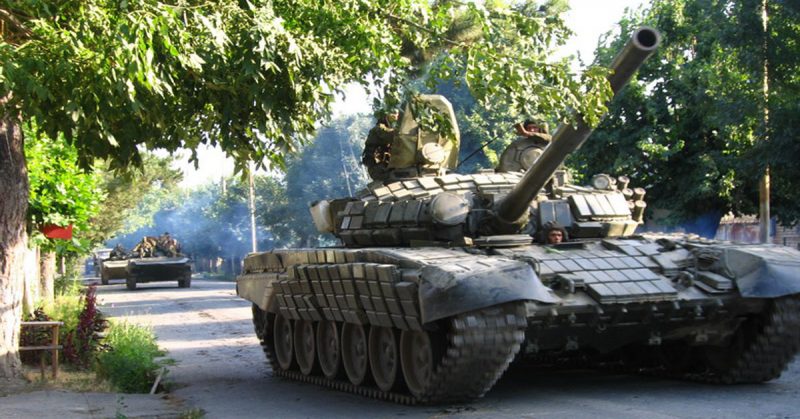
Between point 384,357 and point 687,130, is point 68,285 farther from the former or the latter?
point 384,357

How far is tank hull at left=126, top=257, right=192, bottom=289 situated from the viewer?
39875 mm

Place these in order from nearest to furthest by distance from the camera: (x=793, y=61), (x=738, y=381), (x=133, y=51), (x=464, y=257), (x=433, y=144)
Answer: (x=133, y=51) → (x=464, y=257) → (x=738, y=381) → (x=433, y=144) → (x=793, y=61)

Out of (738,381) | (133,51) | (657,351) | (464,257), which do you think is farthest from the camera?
(657,351)

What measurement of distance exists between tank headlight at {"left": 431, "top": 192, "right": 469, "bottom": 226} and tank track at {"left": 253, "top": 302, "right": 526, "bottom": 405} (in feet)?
5.29

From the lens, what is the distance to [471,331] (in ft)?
31.3

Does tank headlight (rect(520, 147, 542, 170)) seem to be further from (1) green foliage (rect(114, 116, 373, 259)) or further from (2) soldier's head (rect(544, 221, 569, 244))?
(1) green foliage (rect(114, 116, 373, 259))

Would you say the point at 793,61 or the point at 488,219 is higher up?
the point at 793,61

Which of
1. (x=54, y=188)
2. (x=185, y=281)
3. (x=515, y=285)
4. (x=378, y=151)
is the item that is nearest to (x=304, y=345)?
(x=378, y=151)

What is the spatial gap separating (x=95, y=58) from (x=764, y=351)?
21.2 feet

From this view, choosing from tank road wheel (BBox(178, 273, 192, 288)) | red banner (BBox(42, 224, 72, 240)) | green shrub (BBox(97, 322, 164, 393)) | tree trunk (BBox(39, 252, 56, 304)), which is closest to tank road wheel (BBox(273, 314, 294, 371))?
green shrub (BBox(97, 322, 164, 393))

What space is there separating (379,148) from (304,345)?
249 cm

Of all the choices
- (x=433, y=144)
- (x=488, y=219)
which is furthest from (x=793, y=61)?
(x=488, y=219)

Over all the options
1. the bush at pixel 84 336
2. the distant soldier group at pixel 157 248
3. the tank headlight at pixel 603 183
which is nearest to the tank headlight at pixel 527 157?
the tank headlight at pixel 603 183

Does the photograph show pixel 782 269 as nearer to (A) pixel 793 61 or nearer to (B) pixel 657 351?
(B) pixel 657 351
